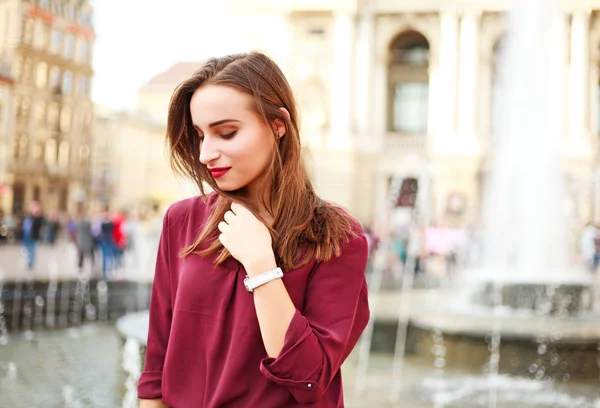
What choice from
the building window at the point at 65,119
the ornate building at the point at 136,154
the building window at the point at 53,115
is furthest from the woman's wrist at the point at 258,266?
the ornate building at the point at 136,154

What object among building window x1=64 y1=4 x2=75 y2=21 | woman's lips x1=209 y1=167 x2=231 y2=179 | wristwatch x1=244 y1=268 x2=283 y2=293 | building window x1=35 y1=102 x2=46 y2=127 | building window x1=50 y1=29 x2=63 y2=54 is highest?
building window x1=64 y1=4 x2=75 y2=21

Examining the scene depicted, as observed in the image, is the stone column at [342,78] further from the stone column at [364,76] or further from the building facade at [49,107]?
the building facade at [49,107]

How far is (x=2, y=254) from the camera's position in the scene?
21734 millimetres

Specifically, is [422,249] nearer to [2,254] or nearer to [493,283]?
[2,254]

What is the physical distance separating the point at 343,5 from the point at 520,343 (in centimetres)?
3337

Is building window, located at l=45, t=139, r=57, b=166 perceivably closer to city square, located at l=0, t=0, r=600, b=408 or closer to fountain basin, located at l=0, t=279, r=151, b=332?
city square, located at l=0, t=0, r=600, b=408

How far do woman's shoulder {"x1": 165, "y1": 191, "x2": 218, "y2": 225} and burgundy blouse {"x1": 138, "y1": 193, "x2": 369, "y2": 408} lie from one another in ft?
0.14

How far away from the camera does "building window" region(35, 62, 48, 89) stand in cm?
4453

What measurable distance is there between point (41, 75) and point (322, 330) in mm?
46975

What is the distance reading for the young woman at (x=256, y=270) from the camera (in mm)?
1430

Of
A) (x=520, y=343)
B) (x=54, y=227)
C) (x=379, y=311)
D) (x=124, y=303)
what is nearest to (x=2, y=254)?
(x=54, y=227)

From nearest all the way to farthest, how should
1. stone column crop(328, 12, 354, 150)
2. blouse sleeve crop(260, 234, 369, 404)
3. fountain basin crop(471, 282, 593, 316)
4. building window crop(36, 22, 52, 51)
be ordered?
blouse sleeve crop(260, 234, 369, 404), fountain basin crop(471, 282, 593, 316), stone column crop(328, 12, 354, 150), building window crop(36, 22, 52, 51)

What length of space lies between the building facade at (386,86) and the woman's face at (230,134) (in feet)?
117

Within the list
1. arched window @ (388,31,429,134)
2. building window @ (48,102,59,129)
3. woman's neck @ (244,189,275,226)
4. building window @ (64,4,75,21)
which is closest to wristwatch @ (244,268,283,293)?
woman's neck @ (244,189,275,226)
